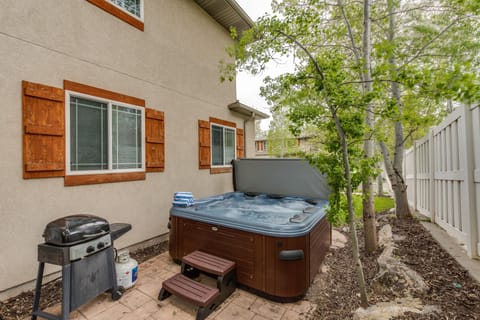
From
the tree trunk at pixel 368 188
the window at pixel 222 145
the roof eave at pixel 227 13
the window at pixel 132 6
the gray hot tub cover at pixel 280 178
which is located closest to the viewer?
the tree trunk at pixel 368 188

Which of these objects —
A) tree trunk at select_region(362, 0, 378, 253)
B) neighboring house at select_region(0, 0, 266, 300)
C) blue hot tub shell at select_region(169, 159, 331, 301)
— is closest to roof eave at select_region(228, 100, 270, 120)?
neighboring house at select_region(0, 0, 266, 300)

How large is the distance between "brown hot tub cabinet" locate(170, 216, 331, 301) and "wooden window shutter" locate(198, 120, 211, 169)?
2.56 meters

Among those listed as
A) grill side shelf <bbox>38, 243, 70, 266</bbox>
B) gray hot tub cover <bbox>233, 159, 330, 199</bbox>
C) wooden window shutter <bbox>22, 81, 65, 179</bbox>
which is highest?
wooden window shutter <bbox>22, 81, 65, 179</bbox>

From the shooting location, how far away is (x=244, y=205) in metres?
4.05

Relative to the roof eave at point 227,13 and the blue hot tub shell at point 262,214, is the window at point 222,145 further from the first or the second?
the roof eave at point 227,13

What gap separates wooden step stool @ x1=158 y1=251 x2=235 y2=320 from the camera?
2.18 m

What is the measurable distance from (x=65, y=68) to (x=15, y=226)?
2.23 metres

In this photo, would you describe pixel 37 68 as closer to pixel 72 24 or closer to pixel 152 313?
pixel 72 24

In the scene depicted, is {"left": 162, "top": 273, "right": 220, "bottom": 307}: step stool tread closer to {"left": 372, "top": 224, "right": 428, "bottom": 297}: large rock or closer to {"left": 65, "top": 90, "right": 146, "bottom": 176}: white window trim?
{"left": 372, "top": 224, "right": 428, "bottom": 297}: large rock

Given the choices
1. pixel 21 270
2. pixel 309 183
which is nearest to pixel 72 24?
pixel 21 270

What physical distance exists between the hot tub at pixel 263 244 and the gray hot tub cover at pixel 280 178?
1.16m

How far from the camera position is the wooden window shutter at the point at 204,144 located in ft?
17.4

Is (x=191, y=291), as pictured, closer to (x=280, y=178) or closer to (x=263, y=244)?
(x=263, y=244)

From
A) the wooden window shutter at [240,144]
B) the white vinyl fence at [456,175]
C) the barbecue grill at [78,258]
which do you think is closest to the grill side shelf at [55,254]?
the barbecue grill at [78,258]
